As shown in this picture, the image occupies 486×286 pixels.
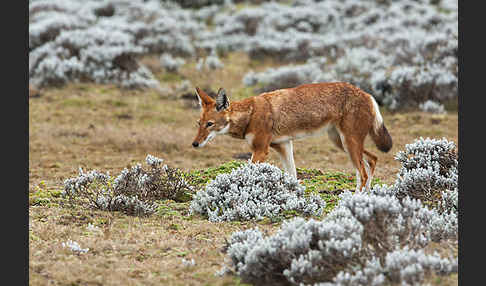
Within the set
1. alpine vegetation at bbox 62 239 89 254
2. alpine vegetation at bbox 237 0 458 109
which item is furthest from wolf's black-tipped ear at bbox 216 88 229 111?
alpine vegetation at bbox 237 0 458 109

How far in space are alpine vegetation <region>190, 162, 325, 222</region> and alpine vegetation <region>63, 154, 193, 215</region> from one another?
2.28 ft

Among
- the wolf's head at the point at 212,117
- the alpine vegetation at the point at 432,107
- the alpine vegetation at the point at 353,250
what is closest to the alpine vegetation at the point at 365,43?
the alpine vegetation at the point at 432,107

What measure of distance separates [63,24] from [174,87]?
625cm

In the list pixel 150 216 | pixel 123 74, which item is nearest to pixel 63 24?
pixel 123 74

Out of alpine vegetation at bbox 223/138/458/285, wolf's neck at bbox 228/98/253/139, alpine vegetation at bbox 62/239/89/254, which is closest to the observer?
alpine vegetation at bbox 223/138/458/285

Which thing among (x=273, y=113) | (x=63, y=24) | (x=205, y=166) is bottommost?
(x=205, y=166)

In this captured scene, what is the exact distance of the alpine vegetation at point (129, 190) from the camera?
22.0 feet

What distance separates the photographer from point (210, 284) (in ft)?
14.9

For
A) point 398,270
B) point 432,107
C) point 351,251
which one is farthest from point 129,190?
point 432,107

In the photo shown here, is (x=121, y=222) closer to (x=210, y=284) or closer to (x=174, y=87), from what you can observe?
(x=210, y=284)

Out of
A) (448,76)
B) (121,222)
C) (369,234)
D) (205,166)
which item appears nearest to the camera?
(369,234)

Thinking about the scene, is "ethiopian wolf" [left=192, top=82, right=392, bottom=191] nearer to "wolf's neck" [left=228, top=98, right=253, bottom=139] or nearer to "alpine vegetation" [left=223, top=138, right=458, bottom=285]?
"wolf's neck" [left=228, top=98, right=253, bottom=139]

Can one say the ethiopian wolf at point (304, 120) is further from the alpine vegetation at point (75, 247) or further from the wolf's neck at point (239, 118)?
the alpine vegetation at point (75, 247)

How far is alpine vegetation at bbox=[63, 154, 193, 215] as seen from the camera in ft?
22.0
